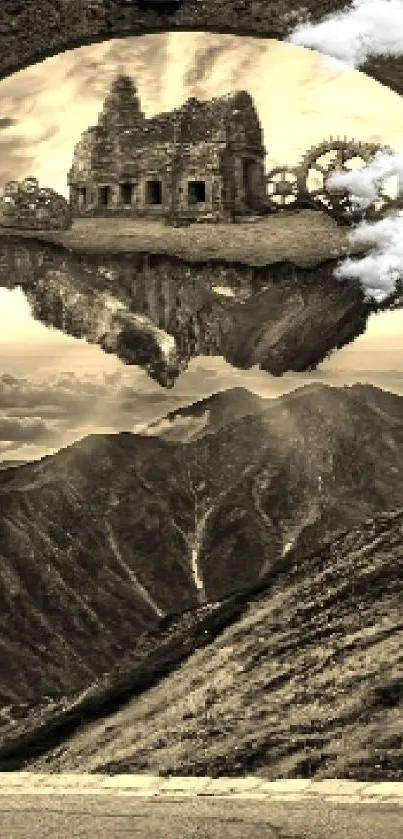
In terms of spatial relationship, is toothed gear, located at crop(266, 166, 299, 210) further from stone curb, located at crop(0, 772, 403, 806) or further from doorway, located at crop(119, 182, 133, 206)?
stone curb, located at crop(0, 772, 403, 806)

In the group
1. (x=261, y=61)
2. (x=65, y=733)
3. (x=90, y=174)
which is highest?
(x=261, y=61)

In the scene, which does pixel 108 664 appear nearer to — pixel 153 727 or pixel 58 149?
pixel 153 727

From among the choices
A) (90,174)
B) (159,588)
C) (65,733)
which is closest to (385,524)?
(159,588)

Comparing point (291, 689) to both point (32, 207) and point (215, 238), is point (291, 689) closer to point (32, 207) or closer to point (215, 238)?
point (215, 238)

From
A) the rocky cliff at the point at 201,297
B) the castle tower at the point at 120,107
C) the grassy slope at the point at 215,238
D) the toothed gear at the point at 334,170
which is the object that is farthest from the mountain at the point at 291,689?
the castle tower at the point at 120,107

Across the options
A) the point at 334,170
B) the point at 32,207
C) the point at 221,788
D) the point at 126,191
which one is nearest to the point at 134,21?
the point at 126,191
